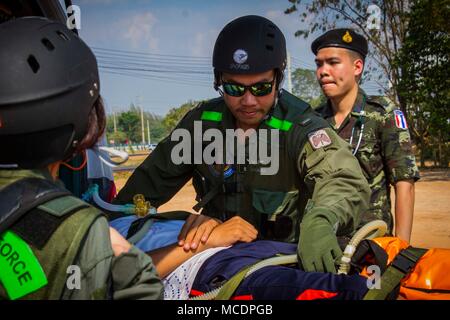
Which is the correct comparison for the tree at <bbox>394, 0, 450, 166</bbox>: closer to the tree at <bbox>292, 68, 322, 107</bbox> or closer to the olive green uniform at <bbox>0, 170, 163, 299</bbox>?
the olive green uniform at <bbox>0, 170, 163, 299</bbox>

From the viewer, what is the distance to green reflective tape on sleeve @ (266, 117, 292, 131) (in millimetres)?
2533

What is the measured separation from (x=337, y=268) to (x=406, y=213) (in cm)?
184

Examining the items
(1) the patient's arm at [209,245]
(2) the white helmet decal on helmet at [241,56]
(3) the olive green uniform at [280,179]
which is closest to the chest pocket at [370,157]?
(3) the olive green uniform at [280,179]

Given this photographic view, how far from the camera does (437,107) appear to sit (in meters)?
14.6

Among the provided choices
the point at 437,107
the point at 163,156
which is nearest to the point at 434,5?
the point at 437,107

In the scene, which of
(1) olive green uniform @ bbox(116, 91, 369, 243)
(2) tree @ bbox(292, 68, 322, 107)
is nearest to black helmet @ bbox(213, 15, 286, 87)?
(1) olive green uniform @ bbox(116, 91, 369, 243)

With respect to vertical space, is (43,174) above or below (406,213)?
above

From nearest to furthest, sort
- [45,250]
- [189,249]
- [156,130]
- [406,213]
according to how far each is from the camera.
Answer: [45,250], [189,249], [406,213], [156,130]

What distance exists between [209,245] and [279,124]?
32.8 inches

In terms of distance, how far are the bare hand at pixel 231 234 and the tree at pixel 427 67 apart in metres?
12.9

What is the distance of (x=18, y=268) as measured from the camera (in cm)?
126

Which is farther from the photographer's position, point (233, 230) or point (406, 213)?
point (406, 213)
